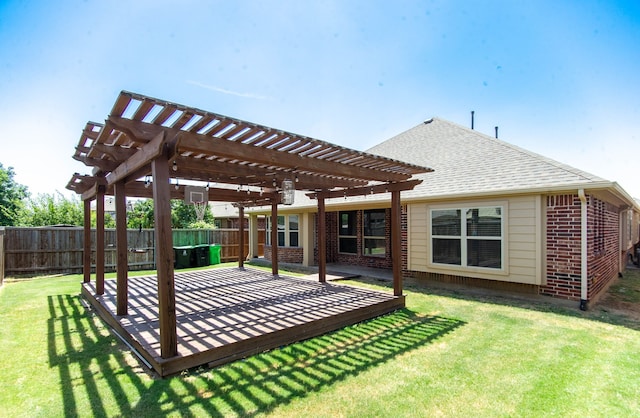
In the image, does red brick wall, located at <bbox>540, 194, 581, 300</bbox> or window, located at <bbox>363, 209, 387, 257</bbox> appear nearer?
red brick wall, located at <bbox>540, 194, 581, 300</bbox>

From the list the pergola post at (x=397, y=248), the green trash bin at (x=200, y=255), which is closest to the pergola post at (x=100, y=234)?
the pergola post at (x=397, y=248)

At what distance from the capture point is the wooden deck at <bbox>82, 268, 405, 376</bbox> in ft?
12.5

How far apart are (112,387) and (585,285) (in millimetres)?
7598

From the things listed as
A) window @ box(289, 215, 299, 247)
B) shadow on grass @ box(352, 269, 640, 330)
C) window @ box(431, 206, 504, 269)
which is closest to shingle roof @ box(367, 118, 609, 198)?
window @ box(431, 206, 504, 269)

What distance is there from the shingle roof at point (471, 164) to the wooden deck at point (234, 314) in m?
3.38

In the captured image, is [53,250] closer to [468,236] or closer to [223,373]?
[223,373]

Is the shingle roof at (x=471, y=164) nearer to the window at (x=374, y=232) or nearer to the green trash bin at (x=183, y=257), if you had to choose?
the window at (x=374, y=232)

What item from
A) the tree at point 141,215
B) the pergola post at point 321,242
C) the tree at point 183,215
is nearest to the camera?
the pergola post at point 321,242

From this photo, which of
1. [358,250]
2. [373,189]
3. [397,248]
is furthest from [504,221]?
[358,250]

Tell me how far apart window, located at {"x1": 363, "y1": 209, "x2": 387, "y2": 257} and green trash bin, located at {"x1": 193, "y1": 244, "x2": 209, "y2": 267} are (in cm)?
666

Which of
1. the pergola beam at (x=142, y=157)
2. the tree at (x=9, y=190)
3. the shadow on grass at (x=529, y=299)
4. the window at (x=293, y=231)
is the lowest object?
the shadow on grass at (x=529, y=299)

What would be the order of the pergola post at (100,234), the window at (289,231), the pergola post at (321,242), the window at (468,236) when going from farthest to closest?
the window at (289,231)
the pergola post at (321,242)
the window at (468,236)
the pergola post at (100,234)

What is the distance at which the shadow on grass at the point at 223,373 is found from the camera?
9.39 ft

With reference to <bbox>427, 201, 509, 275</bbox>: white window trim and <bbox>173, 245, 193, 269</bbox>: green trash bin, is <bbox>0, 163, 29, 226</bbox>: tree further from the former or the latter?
<bbox>427, 201, 509, 275</bbox>: white window trim
